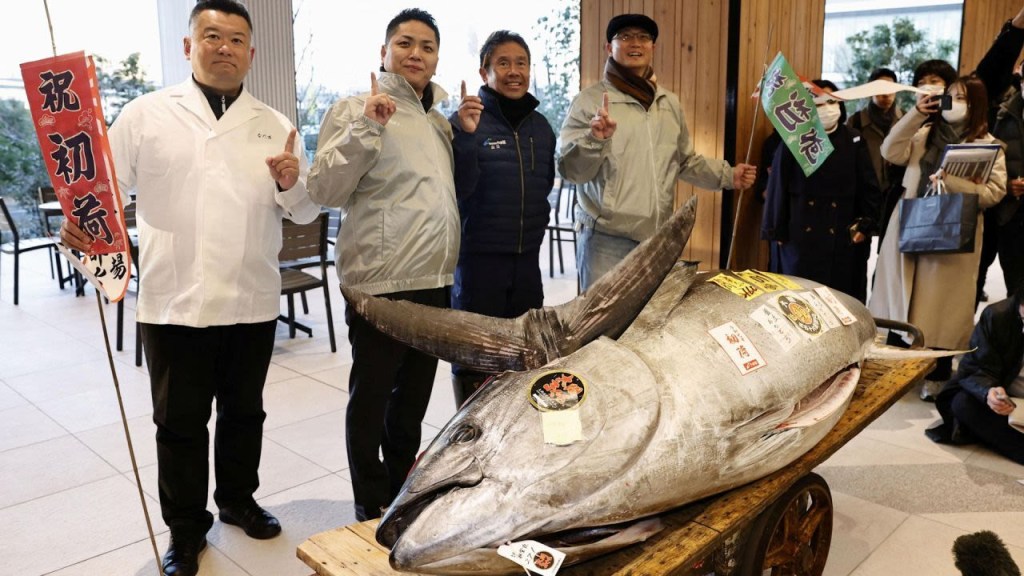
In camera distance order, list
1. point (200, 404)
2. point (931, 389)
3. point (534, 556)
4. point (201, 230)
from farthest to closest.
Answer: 1. point (931, 389)
2. point (200, 404)
3. point (201, 230)
4. point (534, 556)

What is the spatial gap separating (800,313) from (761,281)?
0.49 feet

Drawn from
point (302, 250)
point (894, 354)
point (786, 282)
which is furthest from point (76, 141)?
point (302, 250)

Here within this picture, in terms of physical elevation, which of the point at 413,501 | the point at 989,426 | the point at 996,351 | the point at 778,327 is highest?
the point at 778,327

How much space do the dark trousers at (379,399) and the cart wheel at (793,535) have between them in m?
1.19

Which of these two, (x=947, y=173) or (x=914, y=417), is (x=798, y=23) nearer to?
(x=947, y=173)

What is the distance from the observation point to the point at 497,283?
115 inches

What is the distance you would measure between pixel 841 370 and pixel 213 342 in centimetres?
186

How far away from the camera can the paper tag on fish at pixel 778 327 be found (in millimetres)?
2006

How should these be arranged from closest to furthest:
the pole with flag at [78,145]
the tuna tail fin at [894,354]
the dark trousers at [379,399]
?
the pole with flag at [78,145]
the tuna tail fin at [894,354]
the dark trousers at [379,399]

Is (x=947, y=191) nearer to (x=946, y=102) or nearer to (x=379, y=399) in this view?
(x=946, y=102)

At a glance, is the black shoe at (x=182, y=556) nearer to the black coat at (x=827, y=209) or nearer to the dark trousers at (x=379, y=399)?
the dark trousers at (x=379, y=399)

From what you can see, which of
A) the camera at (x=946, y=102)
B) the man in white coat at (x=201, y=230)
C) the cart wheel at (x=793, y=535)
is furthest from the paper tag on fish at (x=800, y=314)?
the camera at (x=946, y=102)

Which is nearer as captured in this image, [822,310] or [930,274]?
[822,310]

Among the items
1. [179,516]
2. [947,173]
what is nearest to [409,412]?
[179,516]
